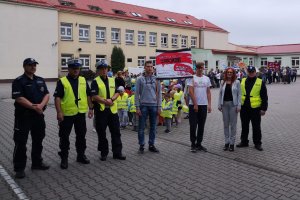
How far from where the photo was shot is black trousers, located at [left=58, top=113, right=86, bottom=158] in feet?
19.2

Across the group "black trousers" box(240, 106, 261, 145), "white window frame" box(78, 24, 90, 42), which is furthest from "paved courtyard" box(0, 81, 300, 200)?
"white window frame" box(78, 24, 90, 42)

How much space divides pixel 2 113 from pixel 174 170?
9595 millimetres

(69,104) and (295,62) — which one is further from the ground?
(295,62)

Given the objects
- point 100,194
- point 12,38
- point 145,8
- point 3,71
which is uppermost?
point 145,8

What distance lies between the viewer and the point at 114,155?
648 cm

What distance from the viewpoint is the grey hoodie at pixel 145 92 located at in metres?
6.79

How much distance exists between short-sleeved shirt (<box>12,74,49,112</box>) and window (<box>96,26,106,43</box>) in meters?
35.5

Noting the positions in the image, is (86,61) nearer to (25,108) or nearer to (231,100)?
(231,100)

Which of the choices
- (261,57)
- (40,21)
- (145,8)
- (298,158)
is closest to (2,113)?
(298,158)

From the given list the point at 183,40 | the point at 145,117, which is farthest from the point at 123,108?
the point at 183,40

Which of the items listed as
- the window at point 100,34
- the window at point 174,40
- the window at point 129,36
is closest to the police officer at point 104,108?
the window at point 100,34

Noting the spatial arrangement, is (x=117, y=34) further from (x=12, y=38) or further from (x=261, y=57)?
(x=261, y=57)

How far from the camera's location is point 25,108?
5.41 meters

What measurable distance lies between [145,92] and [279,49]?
189ft
